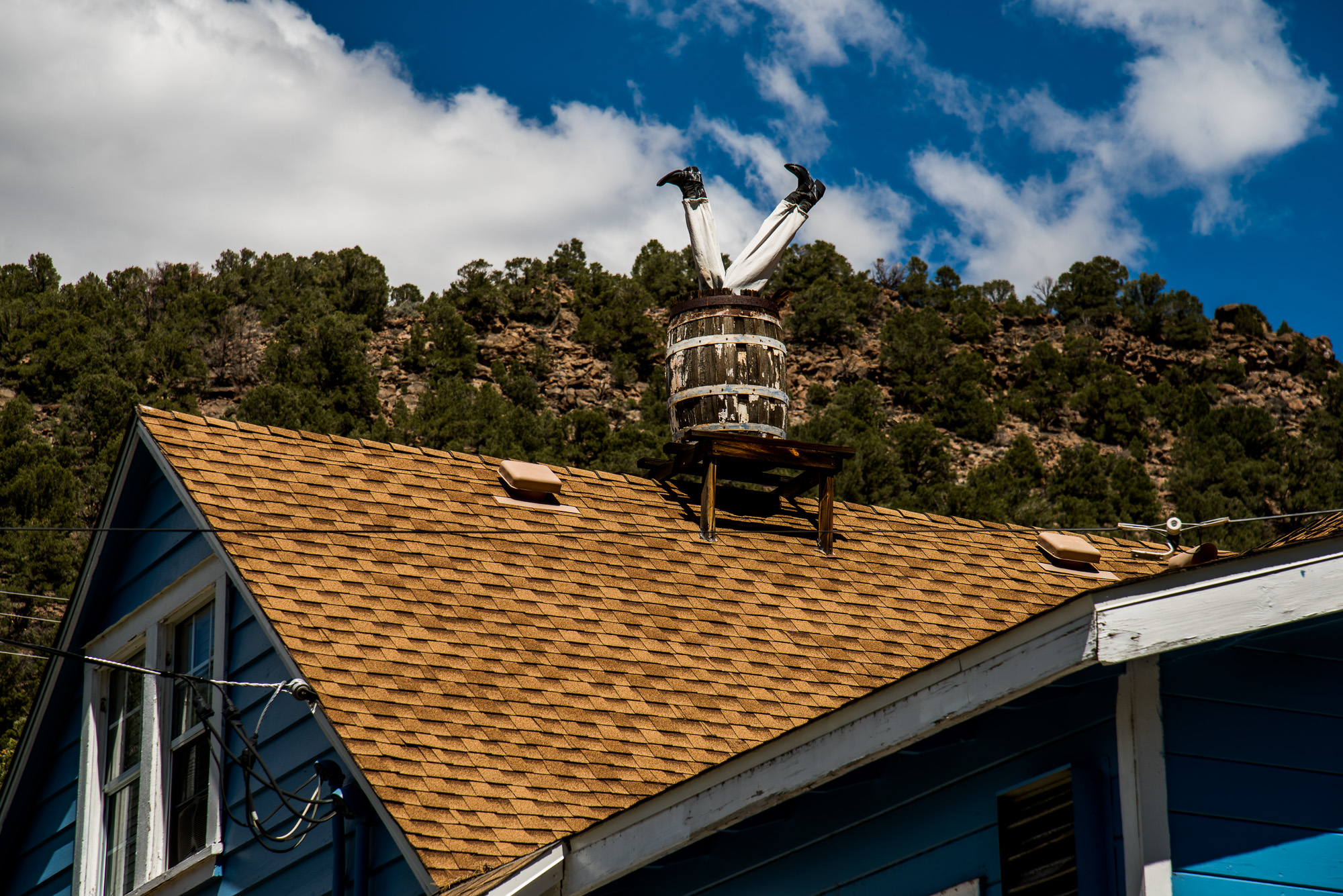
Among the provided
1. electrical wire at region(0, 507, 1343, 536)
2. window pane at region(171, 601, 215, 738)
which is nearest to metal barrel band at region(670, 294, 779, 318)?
electrical wire at region(0, 507, 1343, 536)

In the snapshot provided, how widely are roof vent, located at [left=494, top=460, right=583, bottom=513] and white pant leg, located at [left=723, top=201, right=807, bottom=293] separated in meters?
2.13

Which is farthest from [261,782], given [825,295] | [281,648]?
[825,295]

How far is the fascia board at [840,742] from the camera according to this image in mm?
3936

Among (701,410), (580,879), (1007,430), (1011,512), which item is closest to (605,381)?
(1007,430)

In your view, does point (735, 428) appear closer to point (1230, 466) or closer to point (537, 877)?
point (537, 877)

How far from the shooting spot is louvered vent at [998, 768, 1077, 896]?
3920 mm

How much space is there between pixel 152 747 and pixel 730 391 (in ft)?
13.4

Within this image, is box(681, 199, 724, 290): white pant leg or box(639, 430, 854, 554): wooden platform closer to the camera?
box(639, 430, 854, 554): wooden platform

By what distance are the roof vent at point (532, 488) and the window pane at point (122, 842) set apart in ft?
8.45

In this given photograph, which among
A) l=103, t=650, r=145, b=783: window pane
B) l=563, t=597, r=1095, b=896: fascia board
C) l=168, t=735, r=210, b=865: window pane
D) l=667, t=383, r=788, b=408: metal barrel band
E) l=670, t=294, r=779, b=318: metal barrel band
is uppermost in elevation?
l=670, t=294, r=779, b=318: metal barrel band

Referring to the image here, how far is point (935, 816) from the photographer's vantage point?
445 cm

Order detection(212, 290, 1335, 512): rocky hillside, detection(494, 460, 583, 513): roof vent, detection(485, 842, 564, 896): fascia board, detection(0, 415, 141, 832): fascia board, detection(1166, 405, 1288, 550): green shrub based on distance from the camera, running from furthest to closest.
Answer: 1. detection(212, 290, 1335, 512): rocky hillside
2. detection(1166, 405, 1288, 550): green shrub
3. detection(494, 460, 583, 513): roof vent
4. detection(0, 415, 141, 832): fascia board
5. detection(485, 842, 564, 896): fascia board

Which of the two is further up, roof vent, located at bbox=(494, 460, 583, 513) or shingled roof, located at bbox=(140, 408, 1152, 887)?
roof vent, located at bbox=(494, 460, 583, 513)

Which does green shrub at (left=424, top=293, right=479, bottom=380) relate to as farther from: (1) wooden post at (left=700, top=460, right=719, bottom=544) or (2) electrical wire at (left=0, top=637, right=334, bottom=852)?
(2) electrical wire at (left=0, top=637, right=334, bottom=852)
